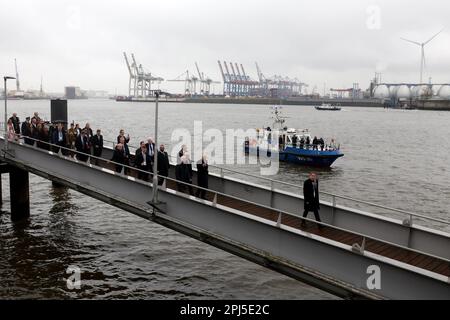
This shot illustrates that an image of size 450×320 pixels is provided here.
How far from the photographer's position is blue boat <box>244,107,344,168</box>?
42.4 metres

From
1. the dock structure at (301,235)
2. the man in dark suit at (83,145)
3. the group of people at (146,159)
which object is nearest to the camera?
the dock structure at (301,235)

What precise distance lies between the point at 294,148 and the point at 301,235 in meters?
34.2

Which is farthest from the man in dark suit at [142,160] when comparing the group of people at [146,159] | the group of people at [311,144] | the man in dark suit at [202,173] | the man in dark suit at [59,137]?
the group of people at [311,144]

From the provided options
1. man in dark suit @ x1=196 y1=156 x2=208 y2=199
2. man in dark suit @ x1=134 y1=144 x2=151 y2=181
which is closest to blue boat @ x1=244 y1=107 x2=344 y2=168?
man in dark suit @ x1=134 y1=144 x2=151 y2=181

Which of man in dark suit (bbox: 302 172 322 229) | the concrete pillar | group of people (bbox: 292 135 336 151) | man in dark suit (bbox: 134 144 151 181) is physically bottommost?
the concrete pillar

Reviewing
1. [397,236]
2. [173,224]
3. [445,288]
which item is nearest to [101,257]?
[173,224]

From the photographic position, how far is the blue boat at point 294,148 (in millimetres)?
42438

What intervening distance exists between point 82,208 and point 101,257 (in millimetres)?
7689

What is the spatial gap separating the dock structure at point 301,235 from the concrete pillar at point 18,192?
4.38 m

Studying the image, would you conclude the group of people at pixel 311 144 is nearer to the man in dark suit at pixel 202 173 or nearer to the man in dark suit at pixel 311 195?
the man in dark suit at pixel 202 173

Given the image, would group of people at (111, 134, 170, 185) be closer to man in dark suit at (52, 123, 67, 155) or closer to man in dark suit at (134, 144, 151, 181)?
man in dark suit at (134, 144, 151, 181)

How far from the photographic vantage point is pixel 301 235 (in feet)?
34.0

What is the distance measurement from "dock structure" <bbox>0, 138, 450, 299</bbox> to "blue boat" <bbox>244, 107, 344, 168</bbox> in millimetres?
27112
